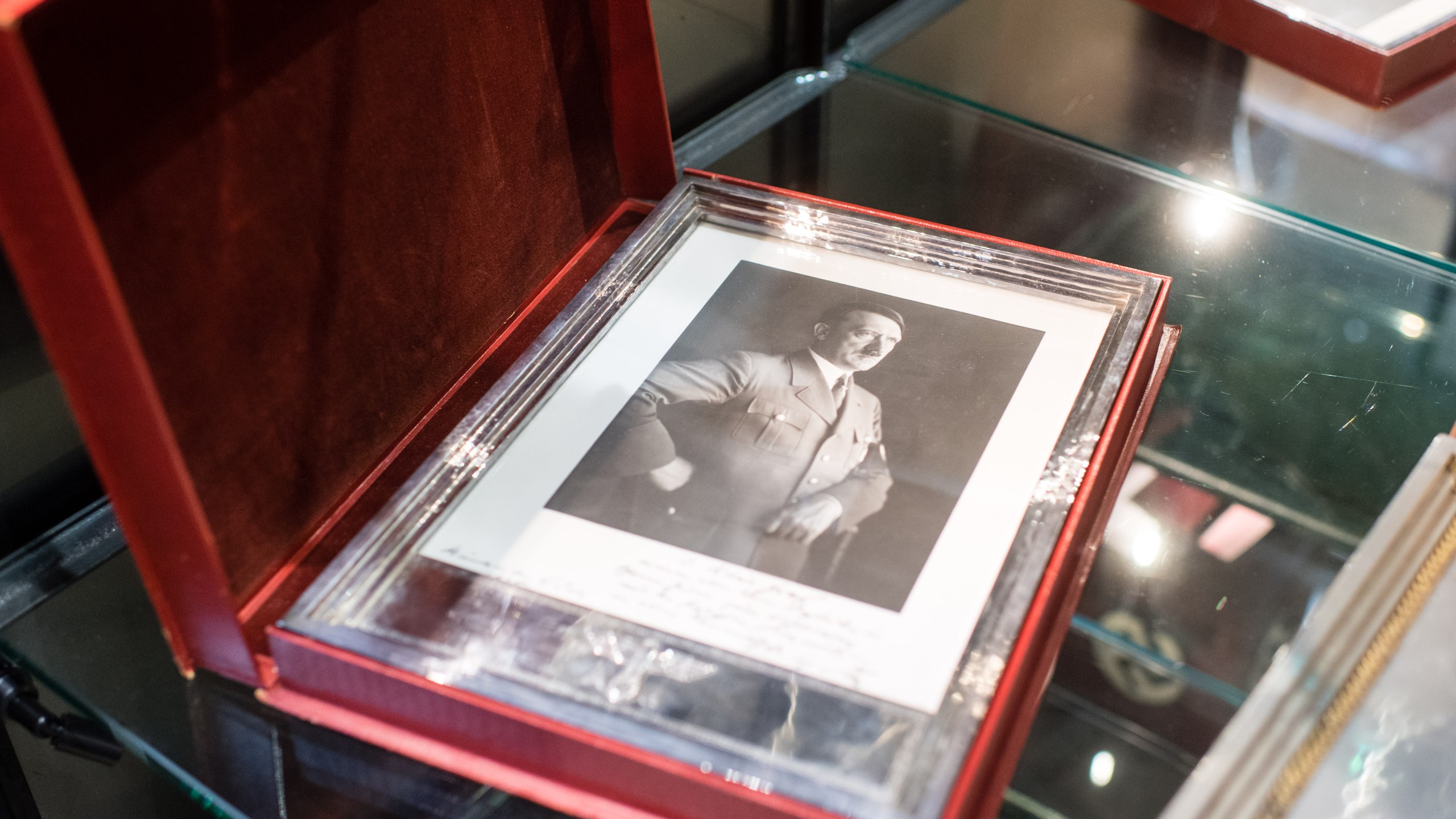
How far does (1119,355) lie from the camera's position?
604 mm

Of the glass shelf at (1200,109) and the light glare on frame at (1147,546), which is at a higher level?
the glass shelf at (1200,109)

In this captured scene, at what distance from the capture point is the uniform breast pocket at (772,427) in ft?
1.90

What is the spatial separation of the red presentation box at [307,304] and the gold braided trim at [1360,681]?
104 millimetres

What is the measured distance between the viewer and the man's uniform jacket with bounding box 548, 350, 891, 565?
1.77 feet

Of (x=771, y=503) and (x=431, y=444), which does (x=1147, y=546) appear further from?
(x=431, y=444)

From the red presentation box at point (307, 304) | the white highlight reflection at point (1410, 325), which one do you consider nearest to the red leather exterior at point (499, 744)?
the red presentation box at point (307, 304)

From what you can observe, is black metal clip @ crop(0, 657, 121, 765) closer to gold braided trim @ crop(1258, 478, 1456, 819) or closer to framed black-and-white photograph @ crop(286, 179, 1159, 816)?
framed black-and-white photograph @ crop(286, 179, 1159, 816)

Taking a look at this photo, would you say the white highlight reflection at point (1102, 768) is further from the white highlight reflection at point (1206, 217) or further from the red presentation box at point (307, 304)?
the white highlight reflection at point (1206, 217)

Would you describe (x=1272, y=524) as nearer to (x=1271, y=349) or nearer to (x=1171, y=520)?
(x=1171, y=520)

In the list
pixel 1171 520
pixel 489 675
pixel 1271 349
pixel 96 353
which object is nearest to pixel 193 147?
pixel 96 353

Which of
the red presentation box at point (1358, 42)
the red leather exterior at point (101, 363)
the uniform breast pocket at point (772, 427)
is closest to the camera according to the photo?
the red leather exterior at point (101, 363)

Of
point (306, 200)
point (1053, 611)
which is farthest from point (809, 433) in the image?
point (306, 200)

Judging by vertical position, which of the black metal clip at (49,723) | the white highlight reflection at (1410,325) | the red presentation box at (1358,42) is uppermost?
the red presentation box at (1358,42)

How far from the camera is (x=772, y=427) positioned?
0.59 meters
